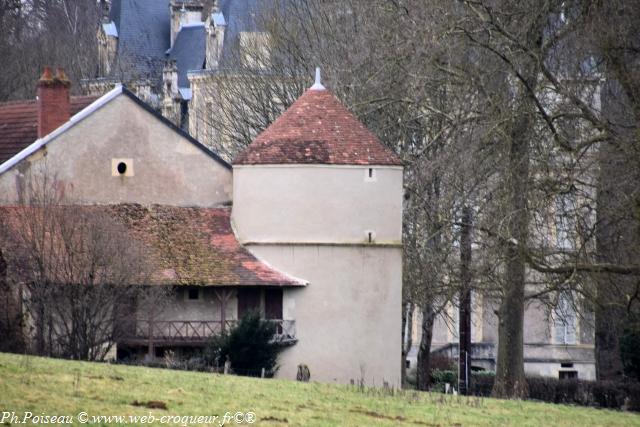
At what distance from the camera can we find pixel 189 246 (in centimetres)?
3906

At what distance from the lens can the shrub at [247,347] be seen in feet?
115

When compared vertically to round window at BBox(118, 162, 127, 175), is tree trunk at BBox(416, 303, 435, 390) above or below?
below

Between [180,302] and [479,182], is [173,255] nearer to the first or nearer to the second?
[180,302]

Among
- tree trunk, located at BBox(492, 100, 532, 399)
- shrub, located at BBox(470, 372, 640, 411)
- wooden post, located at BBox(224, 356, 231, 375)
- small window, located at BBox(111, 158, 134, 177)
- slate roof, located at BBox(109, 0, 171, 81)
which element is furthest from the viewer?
slate roof, located at BBox(109, 0, 171, 81)

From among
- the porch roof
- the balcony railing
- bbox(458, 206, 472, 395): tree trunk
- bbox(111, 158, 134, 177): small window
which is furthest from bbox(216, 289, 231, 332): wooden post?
bbox(458, 206, 472, 395): tree trunk

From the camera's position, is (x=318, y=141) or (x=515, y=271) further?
(x=318, y=141)

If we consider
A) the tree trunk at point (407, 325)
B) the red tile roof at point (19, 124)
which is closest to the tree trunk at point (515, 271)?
the tree trunk at point (407, 325)

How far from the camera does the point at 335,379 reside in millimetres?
38312

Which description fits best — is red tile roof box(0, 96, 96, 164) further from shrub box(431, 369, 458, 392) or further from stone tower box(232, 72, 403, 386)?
shrub box(431, 369, 458, 392)

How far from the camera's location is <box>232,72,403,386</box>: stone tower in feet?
126

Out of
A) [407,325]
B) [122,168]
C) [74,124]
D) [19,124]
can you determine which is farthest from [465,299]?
[19,124]

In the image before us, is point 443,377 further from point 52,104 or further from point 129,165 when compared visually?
point 52,104

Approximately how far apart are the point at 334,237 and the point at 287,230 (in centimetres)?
109

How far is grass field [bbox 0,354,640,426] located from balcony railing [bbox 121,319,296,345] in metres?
8.34
